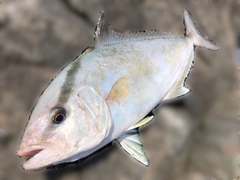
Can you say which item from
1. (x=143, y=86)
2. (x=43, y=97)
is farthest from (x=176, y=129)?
(x=43, y=97)

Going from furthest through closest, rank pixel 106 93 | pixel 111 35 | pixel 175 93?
1. pixel 175 93
2. pixel 111 35
3. pixel 106 93

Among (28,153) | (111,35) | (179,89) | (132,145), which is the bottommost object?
(132,145)

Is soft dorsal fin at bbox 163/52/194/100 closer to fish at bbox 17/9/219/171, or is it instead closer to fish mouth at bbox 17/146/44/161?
fish at bbox 17/9/219/171

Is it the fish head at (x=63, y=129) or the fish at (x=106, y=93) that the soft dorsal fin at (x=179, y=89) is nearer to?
the fish at (x=106, y=93)

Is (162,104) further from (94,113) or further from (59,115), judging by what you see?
(59,115)

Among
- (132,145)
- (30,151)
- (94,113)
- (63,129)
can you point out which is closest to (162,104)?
(132,145)

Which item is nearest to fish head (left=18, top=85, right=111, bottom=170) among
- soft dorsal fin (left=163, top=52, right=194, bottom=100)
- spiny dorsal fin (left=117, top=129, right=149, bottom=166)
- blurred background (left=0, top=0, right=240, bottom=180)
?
spiny dorsal fin (left=117, top=129, right=149, bottom=166)

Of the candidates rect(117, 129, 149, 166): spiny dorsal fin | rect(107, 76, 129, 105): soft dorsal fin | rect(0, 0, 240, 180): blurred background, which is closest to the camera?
rect(107, 76, 129, 105): soft dorsal fin
